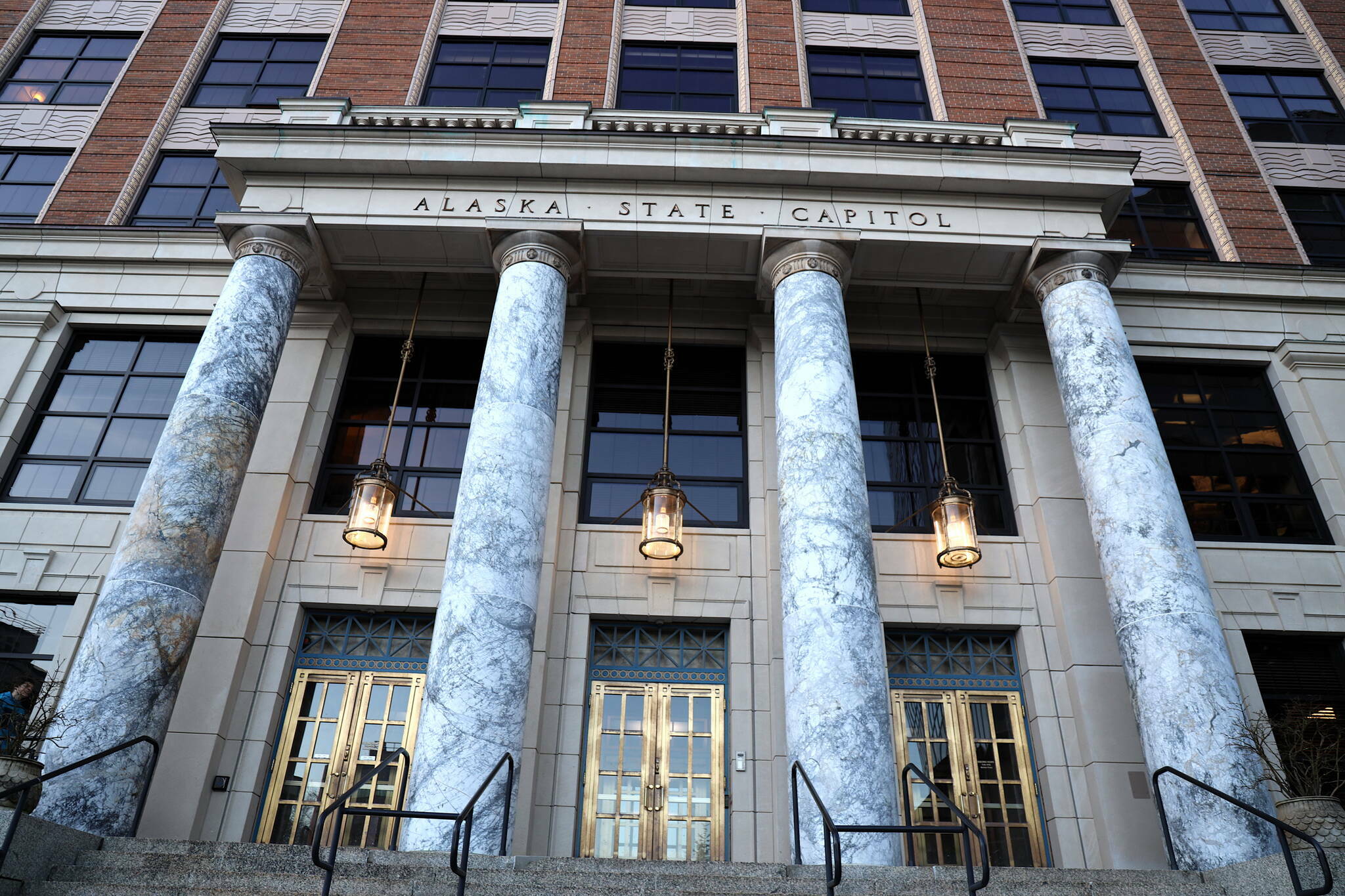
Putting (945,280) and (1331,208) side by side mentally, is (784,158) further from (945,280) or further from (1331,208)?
(1331,208)

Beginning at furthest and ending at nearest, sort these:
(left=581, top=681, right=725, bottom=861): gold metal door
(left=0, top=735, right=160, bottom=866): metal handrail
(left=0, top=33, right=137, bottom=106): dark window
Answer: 1. (left=0, top=33, right=137, bottom=106): dark window
2. (left=581, top=681, right=725, bottom=861): gold metal door
3. (left=0, top=735, right=160, bottom=866): metal handrail

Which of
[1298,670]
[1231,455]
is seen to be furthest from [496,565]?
[1231,455]

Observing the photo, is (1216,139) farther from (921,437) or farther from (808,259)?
(808,259)

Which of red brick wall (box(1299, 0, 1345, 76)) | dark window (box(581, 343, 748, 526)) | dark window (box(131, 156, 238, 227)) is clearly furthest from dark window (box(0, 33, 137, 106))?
red brick wall (box(1299, 0, 1345, 76))

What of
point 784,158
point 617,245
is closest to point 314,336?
point 617,245

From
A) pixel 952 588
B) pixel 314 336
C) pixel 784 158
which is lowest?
pixel 952 588

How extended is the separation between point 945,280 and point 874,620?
6.09m

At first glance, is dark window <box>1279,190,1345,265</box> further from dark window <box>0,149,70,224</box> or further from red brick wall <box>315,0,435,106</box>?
dark window <box>0,149,70,224</box>

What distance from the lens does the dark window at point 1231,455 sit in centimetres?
1390

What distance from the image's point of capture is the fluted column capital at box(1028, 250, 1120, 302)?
12.9 metres

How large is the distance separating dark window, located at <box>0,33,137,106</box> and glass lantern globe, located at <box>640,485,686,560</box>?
1540 centimetres

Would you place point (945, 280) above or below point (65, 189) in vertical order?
below

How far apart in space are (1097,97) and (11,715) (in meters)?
20.5

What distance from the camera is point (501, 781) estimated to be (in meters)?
9.33
